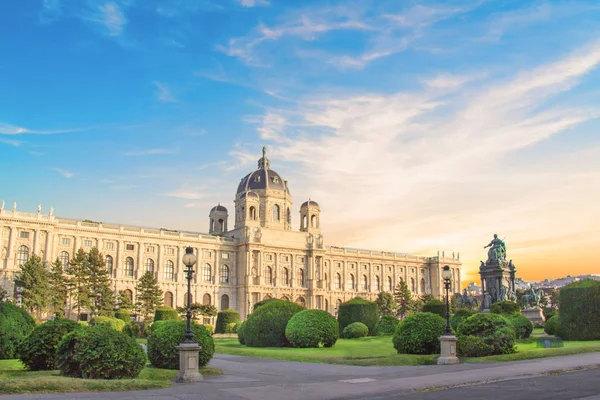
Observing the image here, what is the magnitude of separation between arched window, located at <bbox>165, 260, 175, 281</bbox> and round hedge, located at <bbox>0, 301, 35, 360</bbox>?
61.1m

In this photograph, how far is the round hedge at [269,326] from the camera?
31.5 meters

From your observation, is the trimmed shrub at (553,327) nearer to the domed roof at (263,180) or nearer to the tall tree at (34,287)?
the tall tree at (34,287)

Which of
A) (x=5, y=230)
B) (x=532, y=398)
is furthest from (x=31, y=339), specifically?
(x=5, y=230)

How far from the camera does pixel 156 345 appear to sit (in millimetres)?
18672

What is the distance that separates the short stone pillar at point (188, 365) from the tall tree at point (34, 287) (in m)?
47.9

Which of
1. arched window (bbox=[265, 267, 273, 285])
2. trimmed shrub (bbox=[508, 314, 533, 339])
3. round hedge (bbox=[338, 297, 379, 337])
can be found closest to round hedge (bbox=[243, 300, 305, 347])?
round hedge (bbox=[338, 297, 379, 337])

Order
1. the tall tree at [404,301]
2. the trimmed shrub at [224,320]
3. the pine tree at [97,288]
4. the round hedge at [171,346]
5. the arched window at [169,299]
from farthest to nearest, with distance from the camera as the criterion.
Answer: the tall tree at [404,301] < the arched window at [169,299] < the pine tree at [97,288] < the trimmed shrub at [224,320] < the round hedge at [171,346]

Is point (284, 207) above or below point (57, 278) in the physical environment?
above

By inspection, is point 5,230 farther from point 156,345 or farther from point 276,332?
point 156,345

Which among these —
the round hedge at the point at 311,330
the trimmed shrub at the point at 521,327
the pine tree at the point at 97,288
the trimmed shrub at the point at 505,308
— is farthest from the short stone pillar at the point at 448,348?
the pine tree at the point at 97,288

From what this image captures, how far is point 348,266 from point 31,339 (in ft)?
279

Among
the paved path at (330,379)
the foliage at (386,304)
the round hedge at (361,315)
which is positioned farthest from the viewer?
the foliage at (386,304)

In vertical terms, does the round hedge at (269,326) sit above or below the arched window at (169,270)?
below

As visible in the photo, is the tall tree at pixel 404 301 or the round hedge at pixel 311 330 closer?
the round hedge at pixel 311 330
